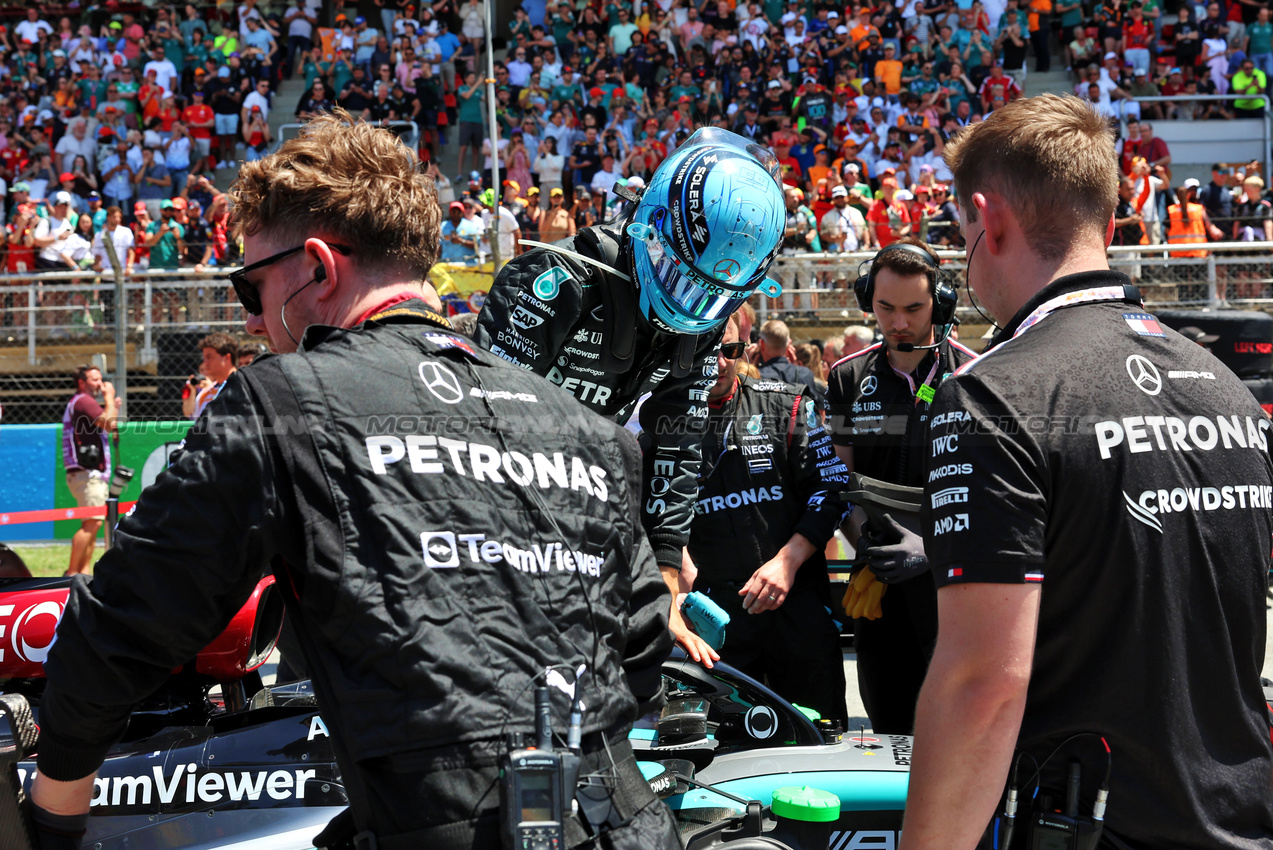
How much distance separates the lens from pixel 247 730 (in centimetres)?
272

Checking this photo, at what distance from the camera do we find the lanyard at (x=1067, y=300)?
181cm

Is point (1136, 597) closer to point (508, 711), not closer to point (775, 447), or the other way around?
point (508, 711)

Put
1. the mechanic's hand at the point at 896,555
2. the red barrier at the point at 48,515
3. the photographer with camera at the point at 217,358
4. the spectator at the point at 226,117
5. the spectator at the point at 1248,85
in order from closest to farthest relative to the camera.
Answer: the mechanic's hand at the point at 896,555
the red barrier at the point at 48,515
the photographer with camera at the point at 217,358
the spectator at the point at 1248,85
the spectator at the point at 226,117

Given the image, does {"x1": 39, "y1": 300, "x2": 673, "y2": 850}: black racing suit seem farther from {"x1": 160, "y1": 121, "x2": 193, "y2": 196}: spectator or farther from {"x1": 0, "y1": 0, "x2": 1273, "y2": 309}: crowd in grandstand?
{"x1": 160, "y1": 121, "x2": 193, "y2": 196}: spectator

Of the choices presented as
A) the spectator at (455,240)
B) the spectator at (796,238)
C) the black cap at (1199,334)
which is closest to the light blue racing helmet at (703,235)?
the black cap at (1199,334)

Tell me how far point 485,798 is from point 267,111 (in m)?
19.5

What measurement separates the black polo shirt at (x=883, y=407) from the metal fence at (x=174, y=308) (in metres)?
6.44

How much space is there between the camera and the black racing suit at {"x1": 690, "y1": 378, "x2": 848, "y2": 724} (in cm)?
438

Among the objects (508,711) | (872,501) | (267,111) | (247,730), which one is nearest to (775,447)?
(872,501)

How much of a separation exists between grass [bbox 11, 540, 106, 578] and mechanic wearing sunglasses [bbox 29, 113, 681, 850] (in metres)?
9.11

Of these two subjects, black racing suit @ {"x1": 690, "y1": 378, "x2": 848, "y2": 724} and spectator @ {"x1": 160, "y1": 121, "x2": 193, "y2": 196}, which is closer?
black racing suit @ {"x1": 690, "y1": 378, "x2": 848, "y2": 724}

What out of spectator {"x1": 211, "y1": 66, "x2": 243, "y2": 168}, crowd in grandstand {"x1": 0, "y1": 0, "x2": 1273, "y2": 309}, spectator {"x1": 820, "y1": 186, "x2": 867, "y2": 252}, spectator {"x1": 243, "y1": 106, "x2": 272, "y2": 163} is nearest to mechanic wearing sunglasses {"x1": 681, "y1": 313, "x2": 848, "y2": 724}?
spectator {"x1": 820, "y1": 186, "x2": 867, "y2": 252}

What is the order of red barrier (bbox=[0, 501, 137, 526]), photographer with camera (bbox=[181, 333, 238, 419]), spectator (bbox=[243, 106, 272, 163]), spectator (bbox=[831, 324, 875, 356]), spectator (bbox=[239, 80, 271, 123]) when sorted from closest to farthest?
red barrier (bbox=[0, 501, 137, 526]) < photographer with camera (bbox=[181, 333, 238, 419]) < spectator (bbox=[831, 324, 875, 356]) < spectator (bbox=[243, 106, 272, 163]) < spectator (bbox=[239, 80, 271, 123])

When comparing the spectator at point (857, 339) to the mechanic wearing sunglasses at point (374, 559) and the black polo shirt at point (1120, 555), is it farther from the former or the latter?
the mechanic wearing sunglasses at point (374, 559)
